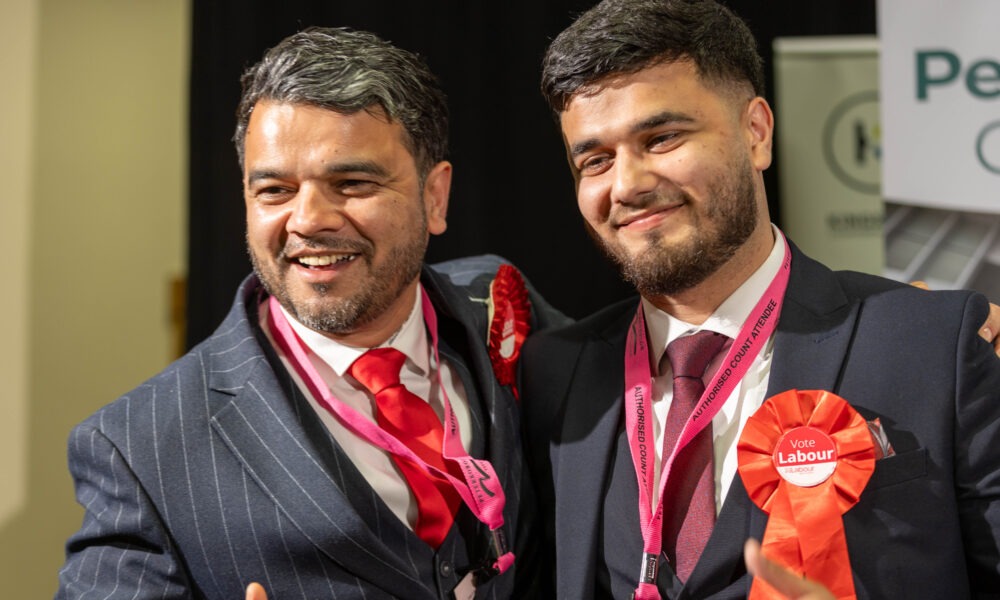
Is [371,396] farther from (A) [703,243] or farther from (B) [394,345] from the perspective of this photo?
(A) [703,243]

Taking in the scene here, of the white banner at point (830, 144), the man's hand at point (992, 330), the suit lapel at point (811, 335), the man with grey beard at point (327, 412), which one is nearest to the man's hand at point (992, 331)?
the man's hand at point (992, 330)

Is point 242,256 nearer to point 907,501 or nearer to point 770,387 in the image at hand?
point 770,387

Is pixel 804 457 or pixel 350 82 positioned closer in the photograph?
pixel 804 457

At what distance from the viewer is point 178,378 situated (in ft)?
6.87

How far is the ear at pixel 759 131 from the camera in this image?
2.02m

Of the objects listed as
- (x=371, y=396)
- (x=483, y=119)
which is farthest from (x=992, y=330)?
(x=483, y=119)

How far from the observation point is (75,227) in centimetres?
390

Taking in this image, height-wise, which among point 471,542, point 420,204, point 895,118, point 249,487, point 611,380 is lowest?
point 471,542

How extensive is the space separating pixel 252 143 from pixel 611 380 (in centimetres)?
92

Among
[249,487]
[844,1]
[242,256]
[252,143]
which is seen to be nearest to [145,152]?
[242,256]

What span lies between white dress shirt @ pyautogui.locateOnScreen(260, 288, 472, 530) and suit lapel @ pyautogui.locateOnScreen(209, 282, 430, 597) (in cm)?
7

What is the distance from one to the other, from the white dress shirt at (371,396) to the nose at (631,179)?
25.2 inches

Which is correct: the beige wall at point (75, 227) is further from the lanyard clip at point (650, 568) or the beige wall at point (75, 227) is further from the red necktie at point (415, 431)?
the lanyard clip at point (650, 568)

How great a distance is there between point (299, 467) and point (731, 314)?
897 millimetres
